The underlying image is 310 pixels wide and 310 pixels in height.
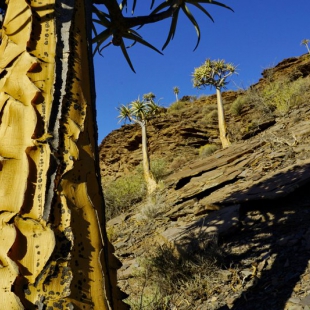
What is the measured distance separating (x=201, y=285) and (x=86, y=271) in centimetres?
326

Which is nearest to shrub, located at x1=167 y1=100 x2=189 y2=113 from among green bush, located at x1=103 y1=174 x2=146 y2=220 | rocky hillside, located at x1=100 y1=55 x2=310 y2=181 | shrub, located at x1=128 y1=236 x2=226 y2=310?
rocky hillside, located at x1=100 y1=55 x2=310 y2=181

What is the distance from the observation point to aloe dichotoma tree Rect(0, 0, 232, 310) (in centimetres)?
89

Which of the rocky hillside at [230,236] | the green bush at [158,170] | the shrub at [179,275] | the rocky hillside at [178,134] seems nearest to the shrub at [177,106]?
the rocky hillside at [178,134]

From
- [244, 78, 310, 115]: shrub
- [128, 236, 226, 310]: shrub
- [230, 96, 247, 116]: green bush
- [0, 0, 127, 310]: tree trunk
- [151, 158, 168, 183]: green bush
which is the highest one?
[230, 96, 247, 116]: green bush

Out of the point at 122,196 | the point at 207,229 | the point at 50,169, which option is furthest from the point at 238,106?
the point at 50,169

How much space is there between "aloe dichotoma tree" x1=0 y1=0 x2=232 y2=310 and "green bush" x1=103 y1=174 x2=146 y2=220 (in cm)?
1185

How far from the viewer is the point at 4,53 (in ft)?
4.25

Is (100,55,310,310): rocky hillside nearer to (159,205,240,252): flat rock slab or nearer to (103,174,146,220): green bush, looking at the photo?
(159,205,240,252): flat rock slab

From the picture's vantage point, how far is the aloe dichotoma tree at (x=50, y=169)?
Answer: 0.89m

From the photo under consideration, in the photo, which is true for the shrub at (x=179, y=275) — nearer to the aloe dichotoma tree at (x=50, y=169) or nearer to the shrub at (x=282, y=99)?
the aloe dichotoma tree at (x=50, y=169)

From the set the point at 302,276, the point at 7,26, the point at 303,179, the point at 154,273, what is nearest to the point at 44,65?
the point at 7,26

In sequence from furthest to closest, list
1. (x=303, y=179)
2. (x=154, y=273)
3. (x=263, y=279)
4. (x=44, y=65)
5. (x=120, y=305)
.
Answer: (x=303, y=179) → (x=154, y=273) → (x=263, y=279) → (x=44, y=65) → (x=120, y=305)

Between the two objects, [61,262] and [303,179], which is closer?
[61,262]

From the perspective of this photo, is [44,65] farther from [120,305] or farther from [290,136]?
[290,136]
